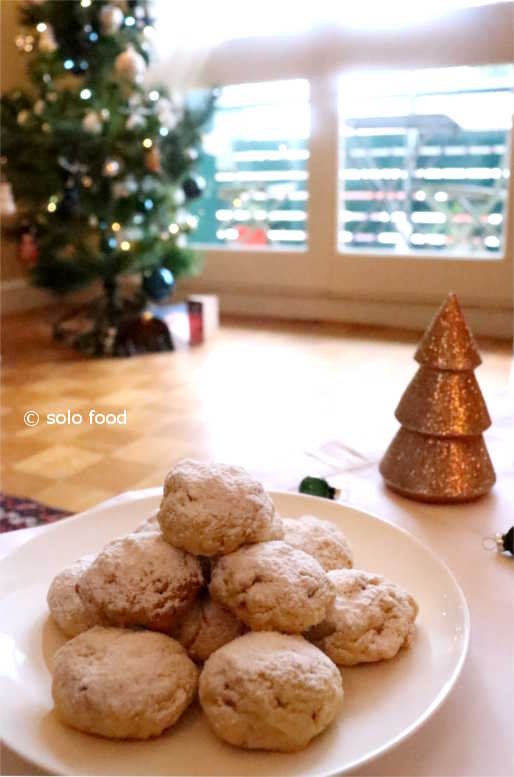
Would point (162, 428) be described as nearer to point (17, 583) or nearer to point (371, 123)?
point (17, 583)

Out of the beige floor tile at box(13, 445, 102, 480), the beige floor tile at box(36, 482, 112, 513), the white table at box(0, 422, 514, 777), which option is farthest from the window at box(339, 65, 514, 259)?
the white table at box(0, 422, 514, 777)

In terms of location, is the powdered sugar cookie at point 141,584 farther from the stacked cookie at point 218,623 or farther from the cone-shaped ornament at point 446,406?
the cone-shaped ornament at point 446,406

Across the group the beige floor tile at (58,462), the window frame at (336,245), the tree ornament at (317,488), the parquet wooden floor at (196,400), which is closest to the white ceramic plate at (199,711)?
the tree ornament at (317,488)

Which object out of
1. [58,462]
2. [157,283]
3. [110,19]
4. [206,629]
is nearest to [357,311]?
[157,283]

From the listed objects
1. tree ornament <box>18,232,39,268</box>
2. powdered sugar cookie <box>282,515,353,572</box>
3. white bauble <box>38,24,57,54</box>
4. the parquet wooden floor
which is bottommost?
the parquet wooden floor

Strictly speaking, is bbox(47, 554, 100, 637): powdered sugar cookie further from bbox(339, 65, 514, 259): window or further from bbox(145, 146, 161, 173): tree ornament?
bbox(339, 65, 514, 259): window

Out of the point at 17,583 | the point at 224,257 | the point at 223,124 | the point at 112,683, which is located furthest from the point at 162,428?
the point at 223,124

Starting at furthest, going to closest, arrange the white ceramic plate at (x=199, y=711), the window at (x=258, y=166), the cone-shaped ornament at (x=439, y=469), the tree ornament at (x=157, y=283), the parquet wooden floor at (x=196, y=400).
Answer: 1. the window at (x=258, y=166)
2. the tree ornament at (x=157, y=283)
3. the parquet wooden floor at (x=196, y=400)
4. the cone-shaped ornament at (x=439, y=469)
5. the white ceramic plate at (x=199, y=711)
